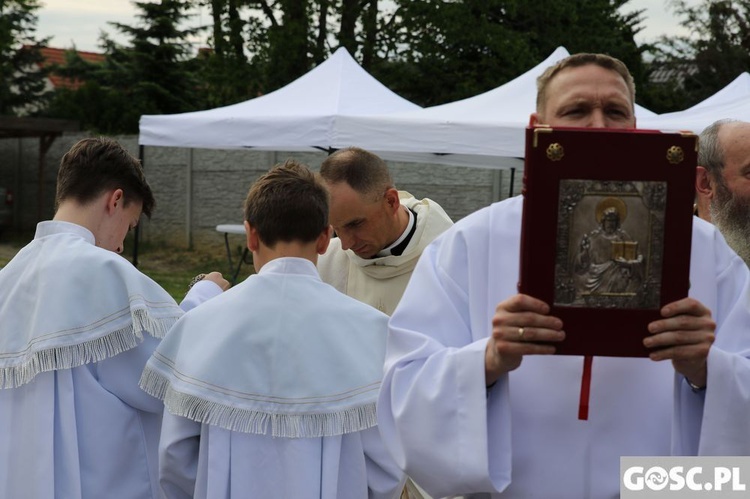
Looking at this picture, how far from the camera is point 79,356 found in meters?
3.13

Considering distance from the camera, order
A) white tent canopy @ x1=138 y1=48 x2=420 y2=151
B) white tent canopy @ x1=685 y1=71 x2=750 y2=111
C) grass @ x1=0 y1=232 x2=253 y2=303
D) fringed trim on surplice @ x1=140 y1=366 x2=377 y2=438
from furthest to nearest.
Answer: grass @ x1=0 y1=232 x2=253 y2=303 < white tent canopy @ x1=685 y1=71 x2=750 y2=111 < white tent canopy @ x1=138 y1=48 x2=420 y2=151 < fringed trim on surplice @ x1=140 y1=366 x2=377 y2=438

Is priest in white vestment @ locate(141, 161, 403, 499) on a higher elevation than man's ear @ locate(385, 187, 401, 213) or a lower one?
lower

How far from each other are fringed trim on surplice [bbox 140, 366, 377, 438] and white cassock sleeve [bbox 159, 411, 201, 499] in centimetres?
6

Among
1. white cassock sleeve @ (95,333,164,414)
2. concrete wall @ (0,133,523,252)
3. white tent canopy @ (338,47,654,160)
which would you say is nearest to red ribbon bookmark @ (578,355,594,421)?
white cassock sleeve @ (95,333,164,414)

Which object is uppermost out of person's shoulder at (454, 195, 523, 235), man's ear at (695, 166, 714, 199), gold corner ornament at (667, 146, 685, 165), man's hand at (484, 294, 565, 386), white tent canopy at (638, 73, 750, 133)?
white tent canopy at (638, 73, 750, 133)

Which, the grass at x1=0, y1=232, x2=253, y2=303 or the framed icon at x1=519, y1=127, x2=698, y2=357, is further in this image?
the grass at x1=0, y1=232, x2=253, y2=303

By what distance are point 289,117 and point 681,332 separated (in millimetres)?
8091

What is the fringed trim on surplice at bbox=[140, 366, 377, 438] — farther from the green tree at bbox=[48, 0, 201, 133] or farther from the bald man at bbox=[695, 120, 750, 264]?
the green tree at bbox=[48, 0, 201, 133]

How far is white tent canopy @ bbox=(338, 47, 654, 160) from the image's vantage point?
8.74 m

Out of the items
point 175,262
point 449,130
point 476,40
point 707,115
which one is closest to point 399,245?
point 449,130

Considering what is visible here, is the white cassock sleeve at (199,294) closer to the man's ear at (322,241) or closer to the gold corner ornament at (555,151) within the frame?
the man's ear at (322,241)

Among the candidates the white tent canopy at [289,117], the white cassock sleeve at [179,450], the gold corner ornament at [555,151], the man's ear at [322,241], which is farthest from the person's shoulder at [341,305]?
the white tent canopy at [289,117]

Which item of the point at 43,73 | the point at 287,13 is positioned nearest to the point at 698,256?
the point at 287,13

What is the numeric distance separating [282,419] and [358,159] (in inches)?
60.0
